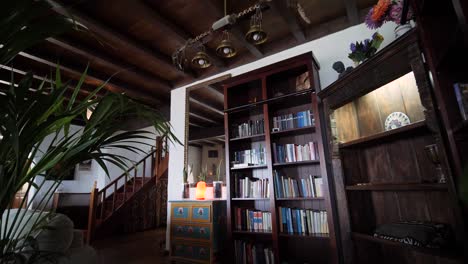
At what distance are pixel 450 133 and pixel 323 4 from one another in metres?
2.18

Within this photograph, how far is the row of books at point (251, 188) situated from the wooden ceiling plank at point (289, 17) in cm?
191

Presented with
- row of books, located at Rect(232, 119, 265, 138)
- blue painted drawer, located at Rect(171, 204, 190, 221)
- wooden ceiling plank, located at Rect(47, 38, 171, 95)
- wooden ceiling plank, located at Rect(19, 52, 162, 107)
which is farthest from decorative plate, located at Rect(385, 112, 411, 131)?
wooden ceiling plank, located at Rect(19, 52, 162, 107)

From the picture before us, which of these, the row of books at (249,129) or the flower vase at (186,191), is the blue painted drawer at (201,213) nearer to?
the flower vase at (186,191)

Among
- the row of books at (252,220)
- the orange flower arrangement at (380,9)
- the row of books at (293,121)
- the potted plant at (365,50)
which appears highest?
the orange flower arrangement at (380,9)

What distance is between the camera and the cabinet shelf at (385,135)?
5.07 ft

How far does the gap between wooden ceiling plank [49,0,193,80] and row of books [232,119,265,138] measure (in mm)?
1619

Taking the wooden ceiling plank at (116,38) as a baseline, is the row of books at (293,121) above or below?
below

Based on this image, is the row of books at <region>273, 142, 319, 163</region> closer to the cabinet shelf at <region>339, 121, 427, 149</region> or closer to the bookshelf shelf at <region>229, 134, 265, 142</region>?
the bookshelf shelf at <region>229, 134, 265, 142</region>

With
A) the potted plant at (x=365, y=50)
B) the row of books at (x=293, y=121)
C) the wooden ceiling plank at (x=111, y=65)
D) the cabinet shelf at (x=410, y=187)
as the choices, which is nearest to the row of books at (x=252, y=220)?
the row of books at (x=293, y=121)

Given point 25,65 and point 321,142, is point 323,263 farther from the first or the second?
point 25,65

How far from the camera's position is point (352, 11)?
2.60 meters

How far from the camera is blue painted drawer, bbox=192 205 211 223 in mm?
2889

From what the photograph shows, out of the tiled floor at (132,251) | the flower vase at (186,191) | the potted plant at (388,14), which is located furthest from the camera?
the flower vase at (186,191)

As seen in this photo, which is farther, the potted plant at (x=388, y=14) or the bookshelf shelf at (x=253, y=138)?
the bookshelf shelf at (x=253, y=138)
